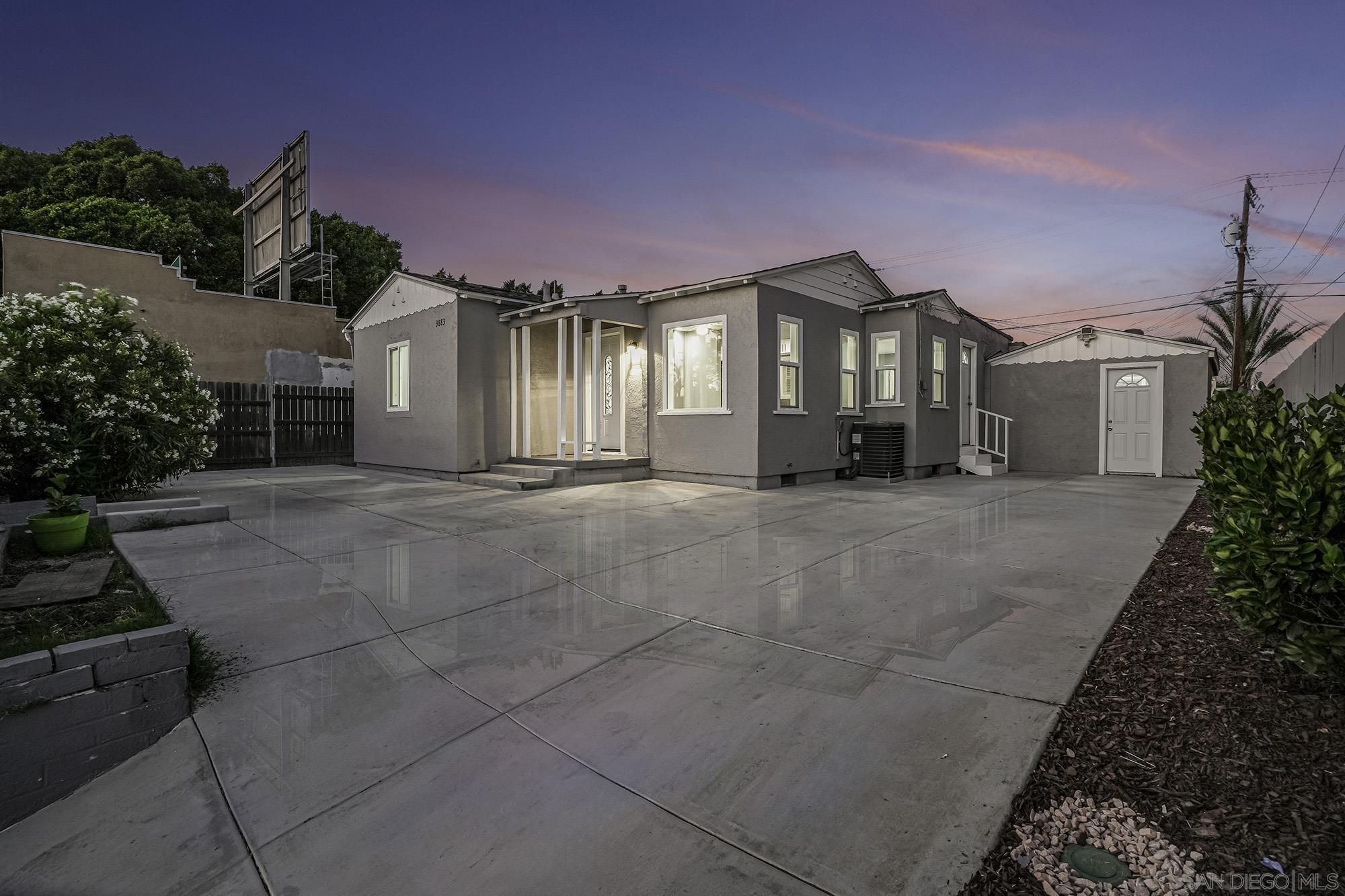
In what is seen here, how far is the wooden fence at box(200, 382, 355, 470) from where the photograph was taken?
14.3 m

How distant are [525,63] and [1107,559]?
11.4m

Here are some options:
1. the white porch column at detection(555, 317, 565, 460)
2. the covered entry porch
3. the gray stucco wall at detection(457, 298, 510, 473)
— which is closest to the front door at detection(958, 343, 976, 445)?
the covered entry porch

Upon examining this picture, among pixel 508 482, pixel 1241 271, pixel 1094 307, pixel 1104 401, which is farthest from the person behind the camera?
pixel 1094 307

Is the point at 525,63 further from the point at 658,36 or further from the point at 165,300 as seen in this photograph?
the point at 165,300

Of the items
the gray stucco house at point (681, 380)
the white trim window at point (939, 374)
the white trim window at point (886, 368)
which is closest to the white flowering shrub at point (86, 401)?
the gray stucco house at point (681, 380)

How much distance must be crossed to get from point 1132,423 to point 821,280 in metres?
7.88

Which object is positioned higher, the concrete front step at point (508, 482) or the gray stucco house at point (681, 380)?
the gray stucco house at point (681, 380)

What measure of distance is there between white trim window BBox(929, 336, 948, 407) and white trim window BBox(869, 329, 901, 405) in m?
0.82

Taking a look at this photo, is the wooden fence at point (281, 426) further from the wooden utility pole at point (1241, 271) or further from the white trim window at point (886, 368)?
the wooden utility pole at point (1241, 271)

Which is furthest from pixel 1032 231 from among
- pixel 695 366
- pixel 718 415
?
pixel 718 415

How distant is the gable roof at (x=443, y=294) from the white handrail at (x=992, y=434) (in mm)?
10567

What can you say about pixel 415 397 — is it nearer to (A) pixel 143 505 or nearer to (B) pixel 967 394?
(A) pixel 143 505

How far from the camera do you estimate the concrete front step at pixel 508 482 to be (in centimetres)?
949

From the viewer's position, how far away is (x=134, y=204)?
22625mm
